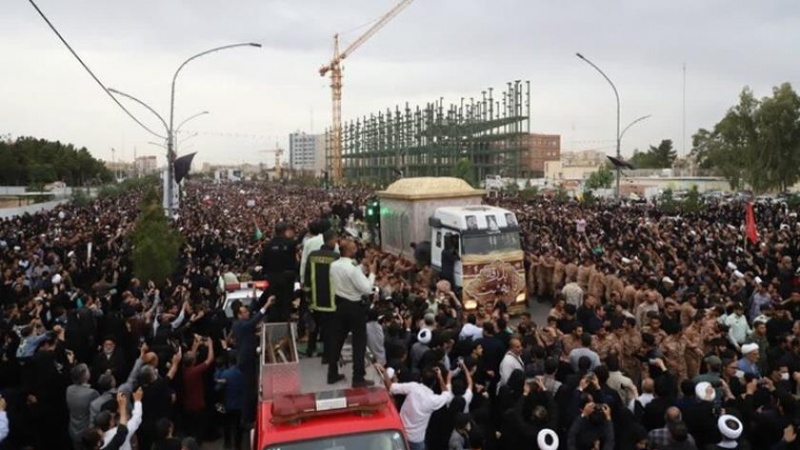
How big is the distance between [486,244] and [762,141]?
51.2 meters

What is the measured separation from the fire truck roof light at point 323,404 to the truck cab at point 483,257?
9968mm

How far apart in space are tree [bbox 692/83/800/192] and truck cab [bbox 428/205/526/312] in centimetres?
5020

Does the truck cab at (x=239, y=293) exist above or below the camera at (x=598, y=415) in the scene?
above

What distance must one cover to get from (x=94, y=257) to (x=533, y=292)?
39.6ft

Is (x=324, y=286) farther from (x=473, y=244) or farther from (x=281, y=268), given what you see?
(x=473, y=244)

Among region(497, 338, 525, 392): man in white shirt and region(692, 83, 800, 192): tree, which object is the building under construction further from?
region(497, 338, 525, 392): man in white shirt

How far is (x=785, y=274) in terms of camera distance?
42.6 feet

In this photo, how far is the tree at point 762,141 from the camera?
5644 cm

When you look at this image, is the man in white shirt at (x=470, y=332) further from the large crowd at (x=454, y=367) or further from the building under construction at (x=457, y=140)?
the building under construction at (x=457, y=140)

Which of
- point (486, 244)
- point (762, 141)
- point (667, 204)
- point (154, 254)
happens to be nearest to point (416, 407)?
point (486, 244)

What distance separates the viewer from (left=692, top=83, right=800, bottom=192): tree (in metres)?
56.4


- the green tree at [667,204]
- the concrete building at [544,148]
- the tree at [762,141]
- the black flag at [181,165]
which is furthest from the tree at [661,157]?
the black flag at [181,165]

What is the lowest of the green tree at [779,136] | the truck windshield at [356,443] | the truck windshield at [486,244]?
the truck windshield at [356,443]

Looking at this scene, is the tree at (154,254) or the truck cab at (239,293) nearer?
the truck cab at (239,293)
